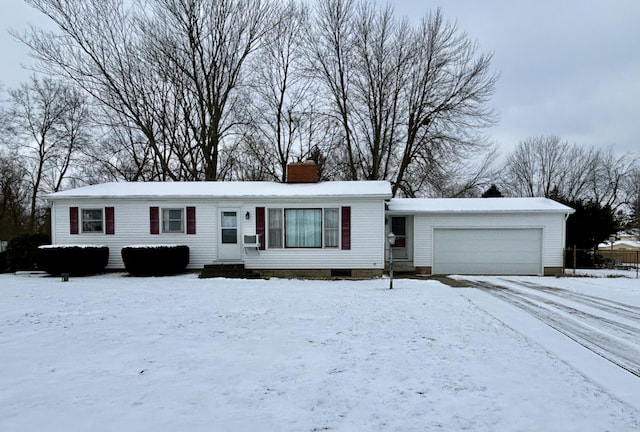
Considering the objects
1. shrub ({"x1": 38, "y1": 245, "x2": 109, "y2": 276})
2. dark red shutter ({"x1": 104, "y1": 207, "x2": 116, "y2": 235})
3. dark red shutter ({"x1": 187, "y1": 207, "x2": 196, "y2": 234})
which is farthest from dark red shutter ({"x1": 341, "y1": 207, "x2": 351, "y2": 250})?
shrub ({"x1": 38, "y1": 245, "x2": 109, "y2": 276})

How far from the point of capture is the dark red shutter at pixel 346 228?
13352 millimetres

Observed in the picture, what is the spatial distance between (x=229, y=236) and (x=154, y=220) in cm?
287

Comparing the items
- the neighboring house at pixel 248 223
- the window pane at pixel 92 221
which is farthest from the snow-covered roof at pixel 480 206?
the window pane at pixel 92 221

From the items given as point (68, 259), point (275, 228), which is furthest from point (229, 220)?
point (68, 259)

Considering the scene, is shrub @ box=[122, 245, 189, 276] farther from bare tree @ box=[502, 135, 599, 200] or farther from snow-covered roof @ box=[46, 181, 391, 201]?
bare tree @ box=[502, 135, 599, 200]

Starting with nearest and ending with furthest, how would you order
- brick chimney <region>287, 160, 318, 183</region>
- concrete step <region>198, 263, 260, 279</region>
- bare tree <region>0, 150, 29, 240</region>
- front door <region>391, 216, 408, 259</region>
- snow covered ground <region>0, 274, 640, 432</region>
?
1. snow covered ground <region>0, 274, 640, 432</region>
2. concrete step <region>198, 263, 260, 279</region>
3. brick chimney <region>287, 160, 318, 183</region>
4. front door <region>391, 216, 408, 259</region>
5. bare tree <region>0, 150, 29, 240</region>

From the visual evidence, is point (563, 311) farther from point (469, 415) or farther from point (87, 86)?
point (87, 86)

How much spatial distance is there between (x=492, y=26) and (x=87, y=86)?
20.9 m

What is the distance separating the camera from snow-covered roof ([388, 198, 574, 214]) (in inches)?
581

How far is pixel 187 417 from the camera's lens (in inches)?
120

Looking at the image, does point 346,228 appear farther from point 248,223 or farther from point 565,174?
point 565,174

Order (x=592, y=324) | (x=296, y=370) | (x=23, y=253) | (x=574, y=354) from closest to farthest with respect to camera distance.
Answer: (x=296, y=370), (x=574, y=354), (x=592, y=324), (x=23, y=253)

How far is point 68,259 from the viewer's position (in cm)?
1265

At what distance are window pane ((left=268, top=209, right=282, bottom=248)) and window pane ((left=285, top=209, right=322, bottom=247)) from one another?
26cm
